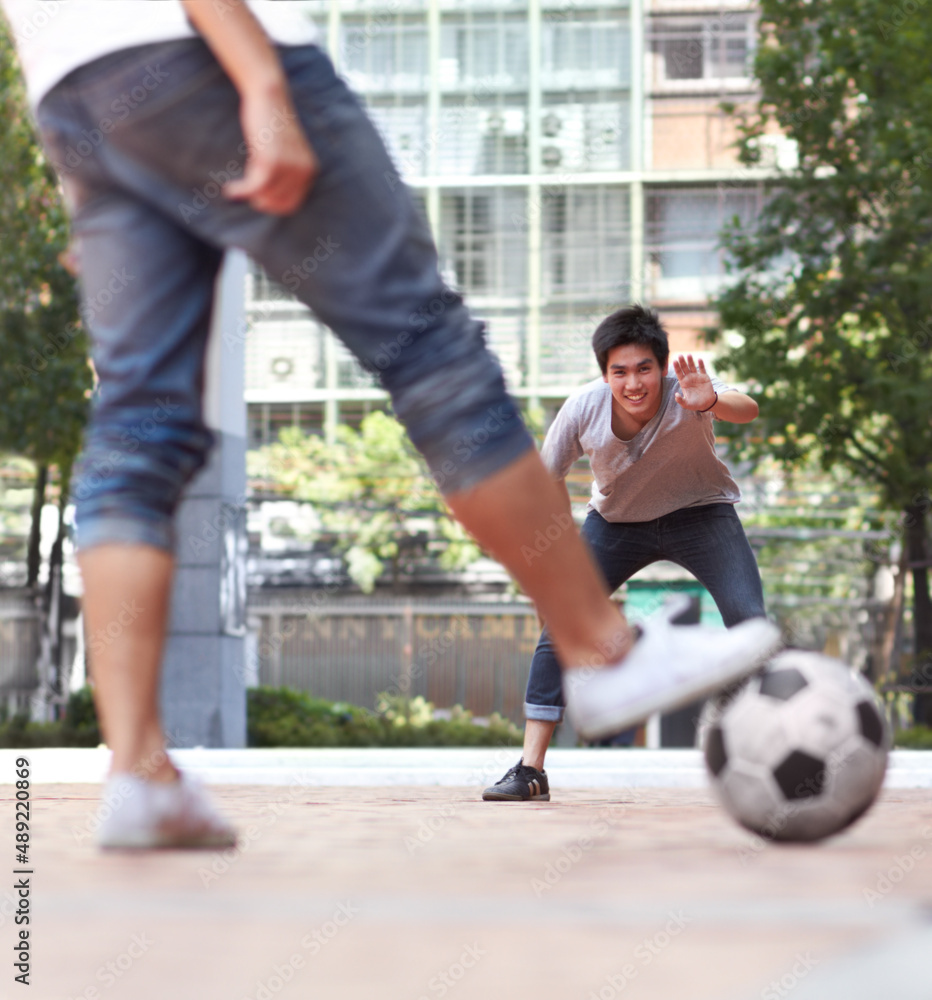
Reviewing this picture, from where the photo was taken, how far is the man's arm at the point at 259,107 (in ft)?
7.22

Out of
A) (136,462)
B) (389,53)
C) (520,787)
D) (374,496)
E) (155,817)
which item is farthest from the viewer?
(389,53)

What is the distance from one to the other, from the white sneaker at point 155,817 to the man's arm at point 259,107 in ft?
2.96

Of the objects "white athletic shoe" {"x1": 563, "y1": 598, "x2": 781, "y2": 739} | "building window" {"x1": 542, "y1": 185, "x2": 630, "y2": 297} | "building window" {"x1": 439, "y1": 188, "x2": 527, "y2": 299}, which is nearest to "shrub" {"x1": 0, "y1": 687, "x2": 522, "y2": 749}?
"white athletic shoe" {"x1": 563, "y1": 598, "x2": 781, "y2": 739}

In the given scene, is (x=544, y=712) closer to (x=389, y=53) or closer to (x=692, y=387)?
(x=692, y=387)

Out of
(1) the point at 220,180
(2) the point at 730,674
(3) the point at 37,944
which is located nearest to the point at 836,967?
(3) the point at 37,944

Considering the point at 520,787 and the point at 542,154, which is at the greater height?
the point at 542,154

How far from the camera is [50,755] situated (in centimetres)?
919

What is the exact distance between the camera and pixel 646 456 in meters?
4.41

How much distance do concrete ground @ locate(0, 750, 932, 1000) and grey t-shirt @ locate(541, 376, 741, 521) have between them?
1987mm

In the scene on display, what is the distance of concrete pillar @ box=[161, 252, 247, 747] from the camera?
11.8m

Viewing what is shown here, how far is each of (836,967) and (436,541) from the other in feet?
72.4

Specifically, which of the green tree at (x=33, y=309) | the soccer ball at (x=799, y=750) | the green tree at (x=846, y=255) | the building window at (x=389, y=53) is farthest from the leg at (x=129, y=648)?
the building window at (x=389, y=53)

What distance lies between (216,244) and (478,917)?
1.29 m

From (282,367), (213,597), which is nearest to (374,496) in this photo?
(213,597)
